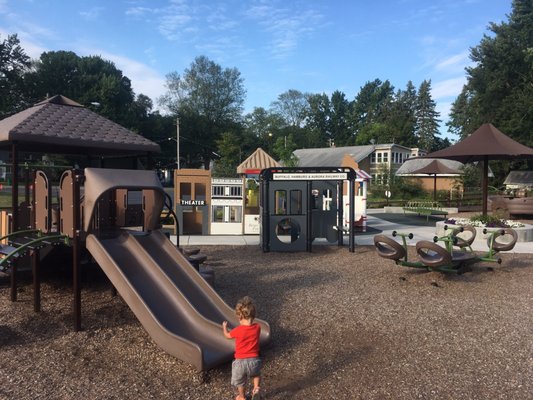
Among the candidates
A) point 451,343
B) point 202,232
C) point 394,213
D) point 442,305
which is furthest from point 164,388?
point 394,213

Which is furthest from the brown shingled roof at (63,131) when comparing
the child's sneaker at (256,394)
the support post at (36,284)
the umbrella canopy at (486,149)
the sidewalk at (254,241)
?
the umbrella canopy at (486,149)

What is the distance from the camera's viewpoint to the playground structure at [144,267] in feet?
15.2

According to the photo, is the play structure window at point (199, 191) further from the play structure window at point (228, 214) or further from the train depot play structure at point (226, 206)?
the play structure window at point (228, 214)

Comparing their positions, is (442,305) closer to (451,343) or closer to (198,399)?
(451,343)

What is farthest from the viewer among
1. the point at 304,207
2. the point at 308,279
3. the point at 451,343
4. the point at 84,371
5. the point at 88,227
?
the point at 304,207

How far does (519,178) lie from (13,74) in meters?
51.2

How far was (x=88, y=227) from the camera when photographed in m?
5.55

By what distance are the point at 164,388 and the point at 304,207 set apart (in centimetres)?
886

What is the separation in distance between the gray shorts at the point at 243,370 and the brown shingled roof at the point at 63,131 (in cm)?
469

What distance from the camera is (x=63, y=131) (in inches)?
278

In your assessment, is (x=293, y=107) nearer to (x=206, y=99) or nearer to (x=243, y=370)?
(x=206, y=99)

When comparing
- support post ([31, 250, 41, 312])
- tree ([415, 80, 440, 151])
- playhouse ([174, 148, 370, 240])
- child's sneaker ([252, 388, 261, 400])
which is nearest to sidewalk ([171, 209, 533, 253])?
playhouse ([174, 148, 370, 240])

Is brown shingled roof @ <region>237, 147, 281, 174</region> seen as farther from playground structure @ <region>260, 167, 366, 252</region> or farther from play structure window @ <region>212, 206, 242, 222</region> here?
playground structure @ <region>260, 167, 366, 252</region>

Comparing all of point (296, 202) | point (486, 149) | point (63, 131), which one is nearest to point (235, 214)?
point (296, 202)
